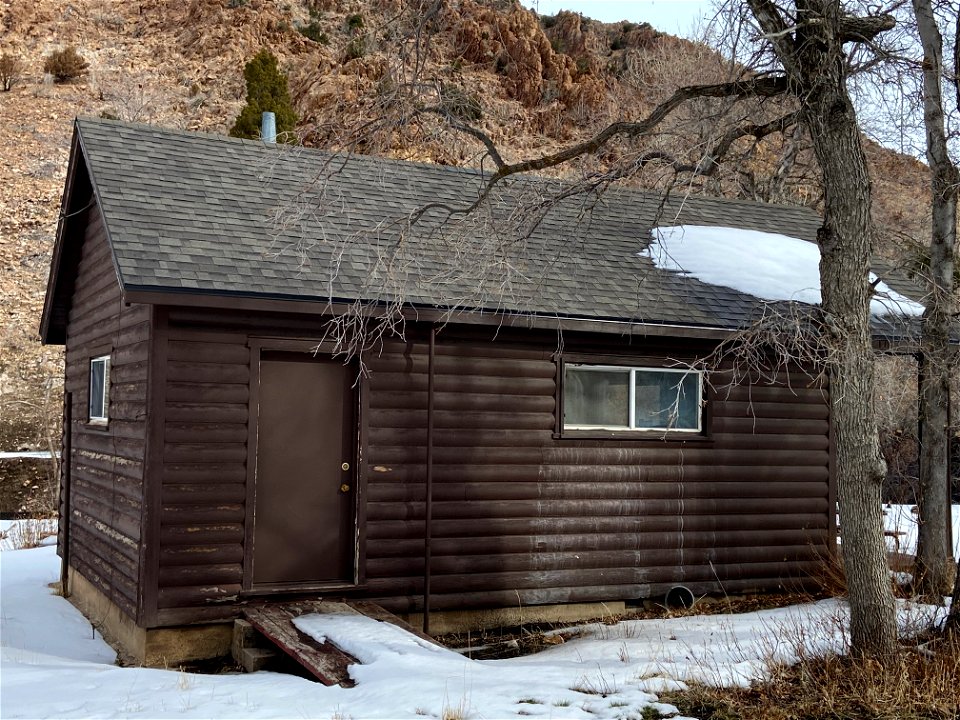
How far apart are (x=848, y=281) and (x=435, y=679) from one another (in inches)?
157

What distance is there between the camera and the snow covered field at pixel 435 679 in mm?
5902

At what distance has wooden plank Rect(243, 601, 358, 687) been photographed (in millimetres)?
6601

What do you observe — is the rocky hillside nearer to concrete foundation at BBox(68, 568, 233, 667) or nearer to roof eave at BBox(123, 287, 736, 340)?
roof eave at BBox(123, 287, 736, 340)

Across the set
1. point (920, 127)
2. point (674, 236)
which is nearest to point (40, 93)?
point (674, 236)

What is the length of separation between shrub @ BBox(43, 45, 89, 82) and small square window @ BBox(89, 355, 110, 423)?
126 feet

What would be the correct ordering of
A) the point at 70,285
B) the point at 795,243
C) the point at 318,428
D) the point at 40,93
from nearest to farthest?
the point at 318,428 < the point at 70,285 < the point at 795,243 < the point at 40,93

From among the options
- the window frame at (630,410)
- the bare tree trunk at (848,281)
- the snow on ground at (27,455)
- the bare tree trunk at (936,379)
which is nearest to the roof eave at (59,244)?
the window frame at (630,410)

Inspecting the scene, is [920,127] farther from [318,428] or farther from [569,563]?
[318,428]

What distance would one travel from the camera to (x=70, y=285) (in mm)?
12367

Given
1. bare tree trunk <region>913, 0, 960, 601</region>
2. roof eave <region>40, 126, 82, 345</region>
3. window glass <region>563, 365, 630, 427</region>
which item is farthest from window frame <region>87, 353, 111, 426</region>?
bare tree trunk <region>913, 0, 960, 601</region>

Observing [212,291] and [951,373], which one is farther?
[951,373]

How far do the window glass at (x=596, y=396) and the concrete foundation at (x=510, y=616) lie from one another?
6.33ft

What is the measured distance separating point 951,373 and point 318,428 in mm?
6492

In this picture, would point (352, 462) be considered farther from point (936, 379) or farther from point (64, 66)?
point (64, 66)
